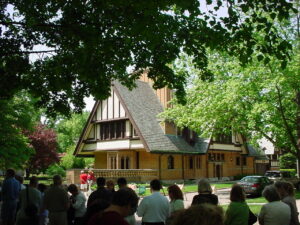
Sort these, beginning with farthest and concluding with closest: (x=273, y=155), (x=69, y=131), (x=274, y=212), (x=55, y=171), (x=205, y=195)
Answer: (x=69, y=131)
(x=273, y=155)
(x=55, y=171)
(x=205, y=195)
(x=274, y=212)

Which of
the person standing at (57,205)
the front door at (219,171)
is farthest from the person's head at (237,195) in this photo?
the front door at (219,171)

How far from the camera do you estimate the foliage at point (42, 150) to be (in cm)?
4569

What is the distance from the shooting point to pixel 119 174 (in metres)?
33.8

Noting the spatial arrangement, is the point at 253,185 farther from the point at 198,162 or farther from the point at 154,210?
the point at 154,210

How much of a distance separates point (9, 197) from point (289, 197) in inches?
310

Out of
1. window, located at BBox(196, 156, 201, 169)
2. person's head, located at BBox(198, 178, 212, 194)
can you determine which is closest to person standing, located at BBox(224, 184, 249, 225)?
person's head, located at BBox(198, 178, 212, 194)

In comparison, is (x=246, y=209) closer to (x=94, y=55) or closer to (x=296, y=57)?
(x=94, y=55)

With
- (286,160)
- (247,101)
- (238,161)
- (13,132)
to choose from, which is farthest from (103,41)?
(286,160)

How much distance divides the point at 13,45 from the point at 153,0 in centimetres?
444

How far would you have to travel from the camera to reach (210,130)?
1067 inches

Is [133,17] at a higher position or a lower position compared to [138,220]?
higher

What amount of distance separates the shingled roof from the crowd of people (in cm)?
2301


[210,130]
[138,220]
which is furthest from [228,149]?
[138,220]

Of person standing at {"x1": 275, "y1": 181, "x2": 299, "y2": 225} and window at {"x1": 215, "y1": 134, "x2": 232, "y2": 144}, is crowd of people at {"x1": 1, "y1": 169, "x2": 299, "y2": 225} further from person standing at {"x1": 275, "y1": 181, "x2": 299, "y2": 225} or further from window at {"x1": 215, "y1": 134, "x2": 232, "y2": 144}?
window at {"x1": 215, "y1": 134, "x2": 232, "y2": 144}
